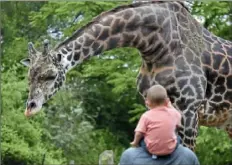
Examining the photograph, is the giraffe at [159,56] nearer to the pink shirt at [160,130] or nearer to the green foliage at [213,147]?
the pink shirt at [160,130]

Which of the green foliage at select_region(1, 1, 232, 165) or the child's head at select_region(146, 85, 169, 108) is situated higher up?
the child's head at select_region(146, 85, 169, 108)

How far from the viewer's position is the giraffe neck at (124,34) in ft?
27.0

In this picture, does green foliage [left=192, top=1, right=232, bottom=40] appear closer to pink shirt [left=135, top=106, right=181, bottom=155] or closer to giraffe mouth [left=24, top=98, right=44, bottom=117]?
giraffe mouth [left=24, top=98, right=44, bottom=117]

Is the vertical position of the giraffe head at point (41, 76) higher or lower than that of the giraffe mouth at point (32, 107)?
higher

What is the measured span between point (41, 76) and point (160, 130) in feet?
7.21

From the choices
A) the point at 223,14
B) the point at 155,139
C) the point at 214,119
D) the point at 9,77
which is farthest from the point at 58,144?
the point at 155,139

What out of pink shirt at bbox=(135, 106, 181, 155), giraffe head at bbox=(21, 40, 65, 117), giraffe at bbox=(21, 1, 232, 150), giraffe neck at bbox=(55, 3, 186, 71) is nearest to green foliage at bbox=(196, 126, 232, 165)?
giraffe at bbox=(21, 1, 232, 150)

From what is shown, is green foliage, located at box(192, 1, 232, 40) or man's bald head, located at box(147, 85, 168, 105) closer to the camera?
man's bald head, located at box(147, 85, 168, 105)

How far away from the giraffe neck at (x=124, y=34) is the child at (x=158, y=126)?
7.22 ft

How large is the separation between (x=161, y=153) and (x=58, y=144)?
1375 centimetres

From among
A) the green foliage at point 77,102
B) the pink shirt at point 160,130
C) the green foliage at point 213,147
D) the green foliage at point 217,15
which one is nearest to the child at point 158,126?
the pink shirt at point 160,130

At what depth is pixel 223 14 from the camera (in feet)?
59.6

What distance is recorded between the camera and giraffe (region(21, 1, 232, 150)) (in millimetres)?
7992

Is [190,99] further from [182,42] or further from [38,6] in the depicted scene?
[38,6]
